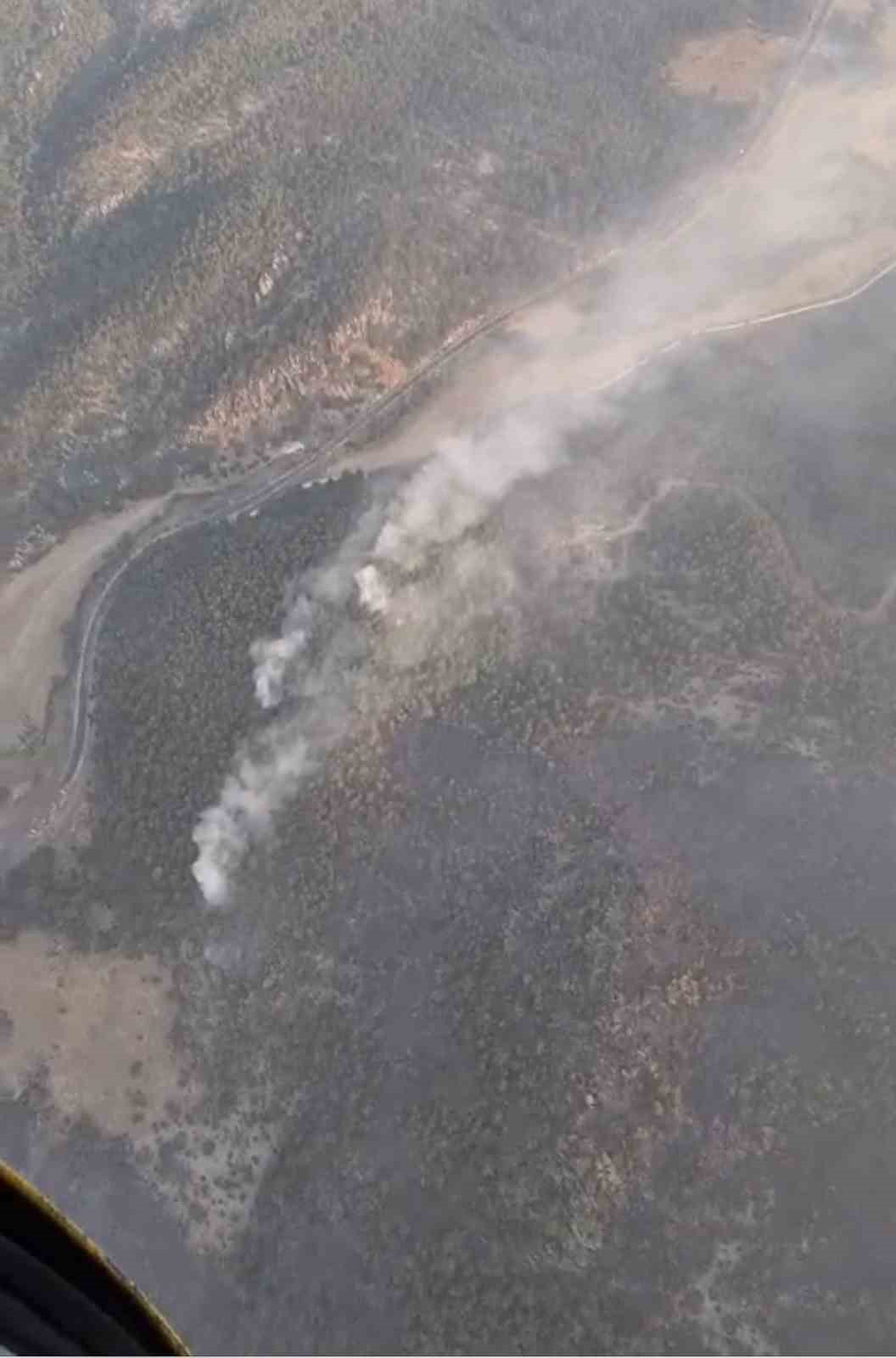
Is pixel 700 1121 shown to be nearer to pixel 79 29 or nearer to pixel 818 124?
pixel 818 124

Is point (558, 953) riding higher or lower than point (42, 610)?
lower

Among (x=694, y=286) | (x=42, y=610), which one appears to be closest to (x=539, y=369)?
(x=694, y=286)

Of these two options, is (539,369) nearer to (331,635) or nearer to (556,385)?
(556,385)

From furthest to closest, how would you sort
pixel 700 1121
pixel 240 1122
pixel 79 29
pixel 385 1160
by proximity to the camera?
pixel 79 29
pixel 240 1122
pixel 385 1160
pixel 700 1121

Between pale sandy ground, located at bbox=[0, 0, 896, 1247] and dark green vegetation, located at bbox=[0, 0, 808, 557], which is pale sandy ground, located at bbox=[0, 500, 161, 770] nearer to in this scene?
pale sandy ground, located at bbox=[0, 0, 896, 1247]

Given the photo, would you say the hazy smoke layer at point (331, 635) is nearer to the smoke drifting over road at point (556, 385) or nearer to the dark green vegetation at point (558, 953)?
the smoke drifting over road at point (556, 385)

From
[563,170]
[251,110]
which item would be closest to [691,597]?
[563,170]

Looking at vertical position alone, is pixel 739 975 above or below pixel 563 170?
below
